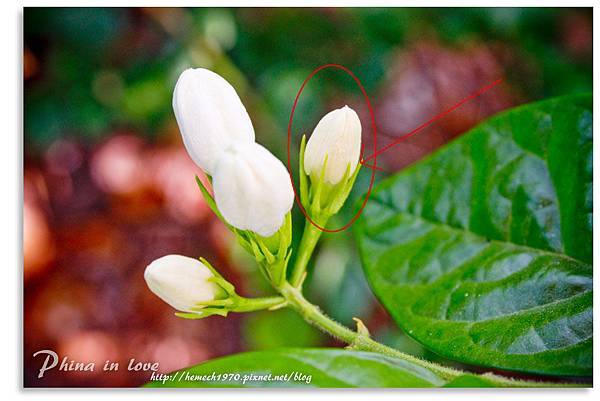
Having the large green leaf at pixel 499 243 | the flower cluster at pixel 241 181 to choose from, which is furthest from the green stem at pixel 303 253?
the large green leaf at pixel 499 243

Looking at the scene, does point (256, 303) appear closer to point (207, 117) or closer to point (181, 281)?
point (181, 281)

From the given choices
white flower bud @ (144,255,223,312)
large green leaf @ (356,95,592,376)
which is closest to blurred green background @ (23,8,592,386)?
large green leaf @ (356,95,592,376)

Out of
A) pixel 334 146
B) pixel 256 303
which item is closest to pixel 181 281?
pixel 256 303

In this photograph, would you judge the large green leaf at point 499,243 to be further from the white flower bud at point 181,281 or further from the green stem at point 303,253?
the white flower bud at point 181,281

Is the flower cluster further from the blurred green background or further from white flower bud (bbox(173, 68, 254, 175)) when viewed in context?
the blurred green background

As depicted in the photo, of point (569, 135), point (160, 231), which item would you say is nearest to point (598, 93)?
point (569, 135)
